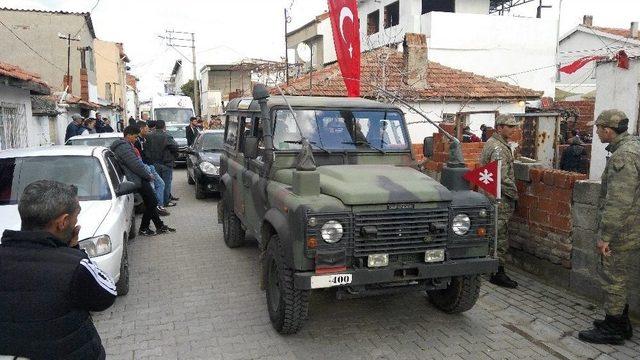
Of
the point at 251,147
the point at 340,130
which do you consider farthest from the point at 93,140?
the point at 340,130

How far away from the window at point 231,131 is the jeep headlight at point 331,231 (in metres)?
3.23

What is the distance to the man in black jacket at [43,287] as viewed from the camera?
1.95 metres

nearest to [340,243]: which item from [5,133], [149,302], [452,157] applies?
[452,157]

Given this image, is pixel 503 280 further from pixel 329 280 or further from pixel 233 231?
pixel 233 231

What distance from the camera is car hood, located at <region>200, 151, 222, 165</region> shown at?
422 inches

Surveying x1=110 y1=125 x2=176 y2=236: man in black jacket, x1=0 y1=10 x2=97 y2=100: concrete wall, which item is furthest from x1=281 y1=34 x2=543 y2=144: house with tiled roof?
x1=0 y1=10 x2=97 y2=100: concrete wall

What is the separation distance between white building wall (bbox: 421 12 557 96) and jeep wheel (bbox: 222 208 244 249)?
1425 cm

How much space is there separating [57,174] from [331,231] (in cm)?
365

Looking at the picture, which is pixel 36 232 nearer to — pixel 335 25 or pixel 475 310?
pixel 475 310

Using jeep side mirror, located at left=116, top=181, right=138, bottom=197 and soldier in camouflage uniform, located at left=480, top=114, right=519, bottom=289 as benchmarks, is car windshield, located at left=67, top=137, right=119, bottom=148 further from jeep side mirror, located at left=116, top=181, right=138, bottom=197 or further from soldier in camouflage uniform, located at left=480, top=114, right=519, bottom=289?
soldier in camouflage uniform, located at left=480, top=114, right=519, bottom=289

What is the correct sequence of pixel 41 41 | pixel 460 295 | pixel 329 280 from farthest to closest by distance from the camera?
1. pixel 41 41
2. pixel 460 295
3. pixel 329 280

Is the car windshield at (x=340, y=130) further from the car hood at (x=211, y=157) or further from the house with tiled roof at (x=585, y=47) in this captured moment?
the house with tiled roof at (x=585, y=47)

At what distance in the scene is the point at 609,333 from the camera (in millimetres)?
4047

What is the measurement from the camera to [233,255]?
22.4 feet
